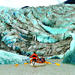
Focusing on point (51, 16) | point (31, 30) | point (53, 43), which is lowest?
point (53, 43)

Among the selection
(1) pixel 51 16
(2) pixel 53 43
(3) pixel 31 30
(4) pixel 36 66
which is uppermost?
(1) pixel 51 16

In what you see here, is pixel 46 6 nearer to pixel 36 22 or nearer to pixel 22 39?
pixel 36 22

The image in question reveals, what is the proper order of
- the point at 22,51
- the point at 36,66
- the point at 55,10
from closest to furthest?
1. the point at 36,66
2. the point at 22,51
3. the point at 55,10

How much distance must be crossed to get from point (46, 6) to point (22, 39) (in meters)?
2.69

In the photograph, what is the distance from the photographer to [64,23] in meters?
11.7

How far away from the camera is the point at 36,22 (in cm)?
1179

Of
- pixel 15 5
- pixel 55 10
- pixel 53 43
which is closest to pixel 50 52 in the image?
pixel 53 43

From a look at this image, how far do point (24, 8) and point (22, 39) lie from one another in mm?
2040

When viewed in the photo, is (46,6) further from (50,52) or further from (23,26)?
(50,52)

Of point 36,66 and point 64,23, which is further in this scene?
point 64,23

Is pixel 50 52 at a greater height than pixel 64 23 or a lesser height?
lesser

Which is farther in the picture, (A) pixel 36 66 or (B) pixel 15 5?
(B) pixel 15 5

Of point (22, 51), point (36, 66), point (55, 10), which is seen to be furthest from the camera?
point (55, 10)

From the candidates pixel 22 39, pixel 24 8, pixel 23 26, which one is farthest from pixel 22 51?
pixel 24 8
